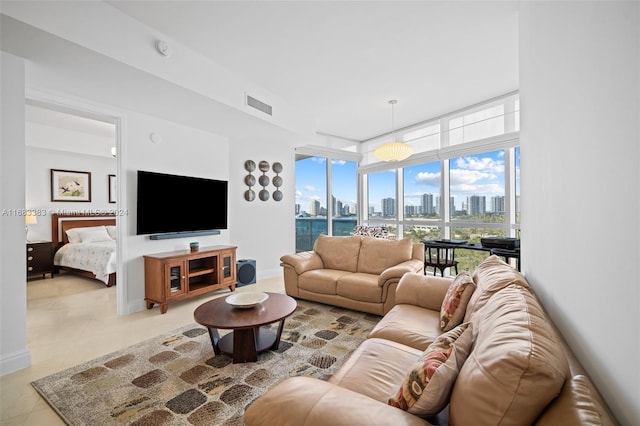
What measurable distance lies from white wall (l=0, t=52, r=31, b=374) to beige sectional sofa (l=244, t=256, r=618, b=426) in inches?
97.1

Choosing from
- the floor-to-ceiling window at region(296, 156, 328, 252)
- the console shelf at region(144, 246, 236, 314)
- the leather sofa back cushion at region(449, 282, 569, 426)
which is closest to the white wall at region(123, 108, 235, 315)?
the console shelf at region(144, 246, 236, 314)

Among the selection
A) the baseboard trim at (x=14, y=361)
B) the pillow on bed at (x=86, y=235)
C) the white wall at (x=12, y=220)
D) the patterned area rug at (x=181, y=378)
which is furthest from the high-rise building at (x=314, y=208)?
the baseboard trim at (x=14, y=361)

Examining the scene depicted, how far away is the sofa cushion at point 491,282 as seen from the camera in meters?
1.52

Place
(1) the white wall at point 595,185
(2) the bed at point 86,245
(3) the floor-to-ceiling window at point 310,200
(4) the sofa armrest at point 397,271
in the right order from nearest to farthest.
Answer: (1) the white wall at point 595,185 → (4) the sofa armrest at point 397,271 → (2) the bed at point 86,245 → (3) the floor-to-ceiling window at point 310,200

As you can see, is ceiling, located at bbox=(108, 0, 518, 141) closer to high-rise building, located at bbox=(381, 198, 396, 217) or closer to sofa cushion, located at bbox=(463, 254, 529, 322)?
sofa cushion, located at bbox=(463, 254, 529, 322)

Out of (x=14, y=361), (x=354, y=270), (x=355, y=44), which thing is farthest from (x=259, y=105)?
(x=14, y=361)

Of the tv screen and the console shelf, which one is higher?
the tv screen

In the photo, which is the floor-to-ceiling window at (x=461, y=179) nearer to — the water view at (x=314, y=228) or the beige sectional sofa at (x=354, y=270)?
the water view at (x=314, y=228)

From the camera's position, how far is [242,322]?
215cm

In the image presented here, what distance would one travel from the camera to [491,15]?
101 inches

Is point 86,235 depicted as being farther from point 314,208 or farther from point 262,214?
point 314,208

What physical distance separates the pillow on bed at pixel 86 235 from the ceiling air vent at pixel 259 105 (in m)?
4.29

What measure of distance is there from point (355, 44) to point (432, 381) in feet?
10.0

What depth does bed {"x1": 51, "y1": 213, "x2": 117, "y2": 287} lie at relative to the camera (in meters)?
4.68
